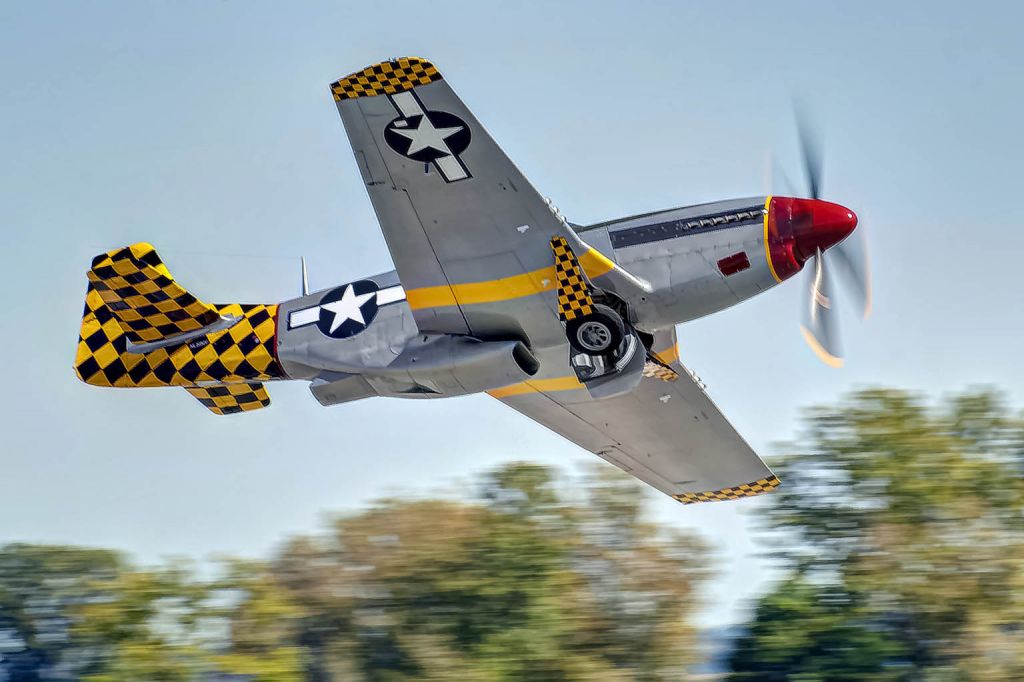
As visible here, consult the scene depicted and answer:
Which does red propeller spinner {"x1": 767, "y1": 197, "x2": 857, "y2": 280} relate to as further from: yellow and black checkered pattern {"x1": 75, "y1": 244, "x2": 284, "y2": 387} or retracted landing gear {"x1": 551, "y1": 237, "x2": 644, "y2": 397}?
yellow and black checkered pattern {"x1": 75, "y1": 244, "x2": 284, "y2": 387}

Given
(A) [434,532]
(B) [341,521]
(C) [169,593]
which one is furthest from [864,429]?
(C) [169,593]

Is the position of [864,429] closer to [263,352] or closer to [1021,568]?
[1021,568]

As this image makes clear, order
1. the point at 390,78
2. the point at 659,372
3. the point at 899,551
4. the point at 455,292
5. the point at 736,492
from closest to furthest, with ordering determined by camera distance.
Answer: the point at 390,78, the point at 455,292, the point at 659,372, the point at 736,492, the point at 899,551

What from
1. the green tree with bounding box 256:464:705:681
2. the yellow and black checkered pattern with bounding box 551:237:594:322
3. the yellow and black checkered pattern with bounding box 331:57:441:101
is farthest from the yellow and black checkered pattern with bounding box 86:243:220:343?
the green tree with bounding box 256:464:705:681

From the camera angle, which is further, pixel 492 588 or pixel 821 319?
pixel 492 588

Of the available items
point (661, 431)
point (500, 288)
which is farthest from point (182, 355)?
point (661, 431)

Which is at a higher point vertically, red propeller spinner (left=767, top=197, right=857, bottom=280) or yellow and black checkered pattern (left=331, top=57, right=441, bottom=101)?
yellow and black checkered pattern (left=331, top=57, right=441, bottom=101)

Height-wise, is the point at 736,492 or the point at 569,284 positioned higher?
the point at 569,284

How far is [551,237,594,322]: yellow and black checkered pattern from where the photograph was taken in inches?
499

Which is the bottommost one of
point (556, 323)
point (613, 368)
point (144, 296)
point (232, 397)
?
point (613, 368)

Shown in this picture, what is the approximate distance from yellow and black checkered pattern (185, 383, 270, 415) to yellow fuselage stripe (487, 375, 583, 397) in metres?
2.90

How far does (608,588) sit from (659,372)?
46.3 ft

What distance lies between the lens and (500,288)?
43.2 feet

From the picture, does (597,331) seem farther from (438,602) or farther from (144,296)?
(438,602)
